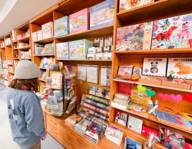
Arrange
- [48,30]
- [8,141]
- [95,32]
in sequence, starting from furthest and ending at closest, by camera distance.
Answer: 1. [48,30]
2. [8,141]
3. [95,32]

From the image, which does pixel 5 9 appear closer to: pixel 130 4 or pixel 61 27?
pixel 61 27

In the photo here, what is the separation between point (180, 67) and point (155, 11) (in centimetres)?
61

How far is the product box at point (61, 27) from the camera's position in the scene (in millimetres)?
1866

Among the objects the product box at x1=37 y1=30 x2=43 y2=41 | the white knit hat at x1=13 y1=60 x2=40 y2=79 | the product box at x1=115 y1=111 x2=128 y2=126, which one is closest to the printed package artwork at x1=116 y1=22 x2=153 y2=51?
the product box at x1=115 y1=111 x2=128 y2=126

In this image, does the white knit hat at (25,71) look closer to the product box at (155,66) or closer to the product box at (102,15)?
the product box at (102,15)

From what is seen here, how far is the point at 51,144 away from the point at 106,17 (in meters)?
2.13

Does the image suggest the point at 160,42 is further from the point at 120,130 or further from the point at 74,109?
the point at 74,109

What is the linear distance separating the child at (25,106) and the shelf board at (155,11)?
1.14 m

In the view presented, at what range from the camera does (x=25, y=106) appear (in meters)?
1.09

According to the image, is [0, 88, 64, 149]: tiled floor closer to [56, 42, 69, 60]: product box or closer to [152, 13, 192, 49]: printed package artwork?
[56, 42, 69, 60]: product box

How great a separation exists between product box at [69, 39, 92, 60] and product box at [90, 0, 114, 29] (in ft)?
0.85

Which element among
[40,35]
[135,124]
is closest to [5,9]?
[40,35]

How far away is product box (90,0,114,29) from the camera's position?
1.35 metres

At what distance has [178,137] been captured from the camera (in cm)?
111
